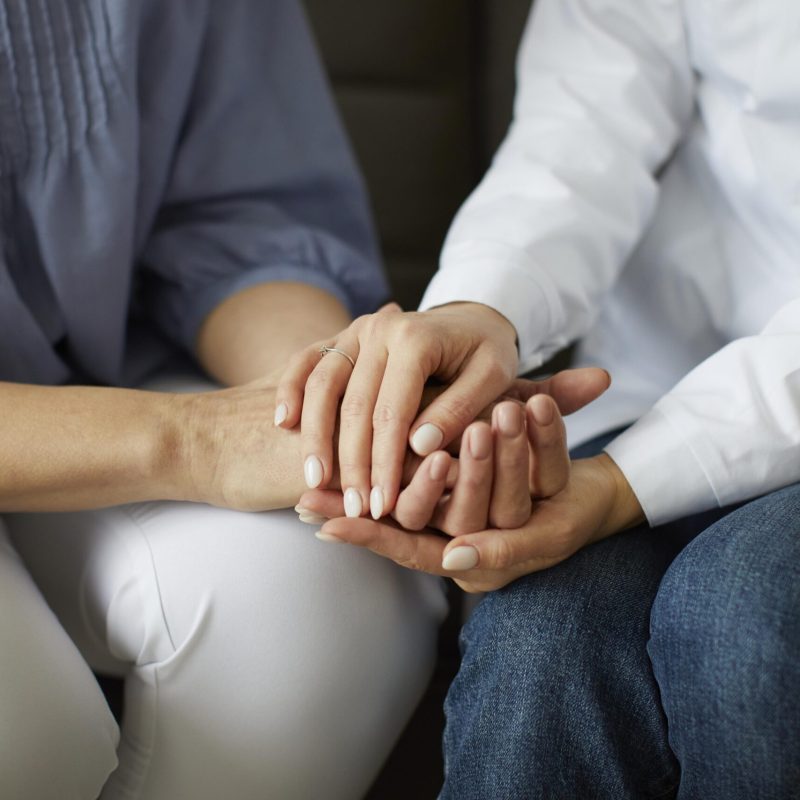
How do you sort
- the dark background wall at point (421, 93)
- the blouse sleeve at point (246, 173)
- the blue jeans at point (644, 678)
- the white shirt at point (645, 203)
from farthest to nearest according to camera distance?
the dark background wall at point (421, 93)
the blouse sleeve at point (246, 173)
the white shirt at point (645, 203)
the blue jeans at point (644, 678)

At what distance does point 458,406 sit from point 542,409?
67 mm

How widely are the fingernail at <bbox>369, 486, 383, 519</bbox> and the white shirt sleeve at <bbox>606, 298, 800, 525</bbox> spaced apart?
0.18 metres

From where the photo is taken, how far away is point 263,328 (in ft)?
2.92

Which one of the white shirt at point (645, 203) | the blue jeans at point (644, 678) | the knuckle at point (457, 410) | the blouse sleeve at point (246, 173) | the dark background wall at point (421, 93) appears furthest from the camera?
the dark background wall at point (421, 93)

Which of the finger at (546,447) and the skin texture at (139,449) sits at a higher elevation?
the finger at (546,447)

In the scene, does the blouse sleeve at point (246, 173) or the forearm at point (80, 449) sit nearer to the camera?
the forearm at point (80, 449)

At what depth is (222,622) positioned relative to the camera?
0.69 metres

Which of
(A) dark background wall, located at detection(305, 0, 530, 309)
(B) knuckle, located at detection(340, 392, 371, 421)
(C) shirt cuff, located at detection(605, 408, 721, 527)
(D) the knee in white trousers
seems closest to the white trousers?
(D) the knee in white trousers

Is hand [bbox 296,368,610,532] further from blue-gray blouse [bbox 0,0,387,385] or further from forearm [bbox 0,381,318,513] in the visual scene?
blue-gray blouse [bbox 0,0,387,385]

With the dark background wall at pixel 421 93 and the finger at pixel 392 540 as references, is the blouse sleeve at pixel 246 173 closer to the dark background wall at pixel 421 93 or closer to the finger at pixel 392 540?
the dark background wall at pixel 421 93

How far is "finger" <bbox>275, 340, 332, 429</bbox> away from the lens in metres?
0.70

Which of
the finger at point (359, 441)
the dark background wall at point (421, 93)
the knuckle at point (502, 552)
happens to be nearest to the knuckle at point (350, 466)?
the finger at point (359, 441)

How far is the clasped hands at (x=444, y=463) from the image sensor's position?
0.64 m

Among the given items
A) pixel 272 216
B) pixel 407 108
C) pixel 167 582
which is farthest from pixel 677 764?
pixel 407 108
